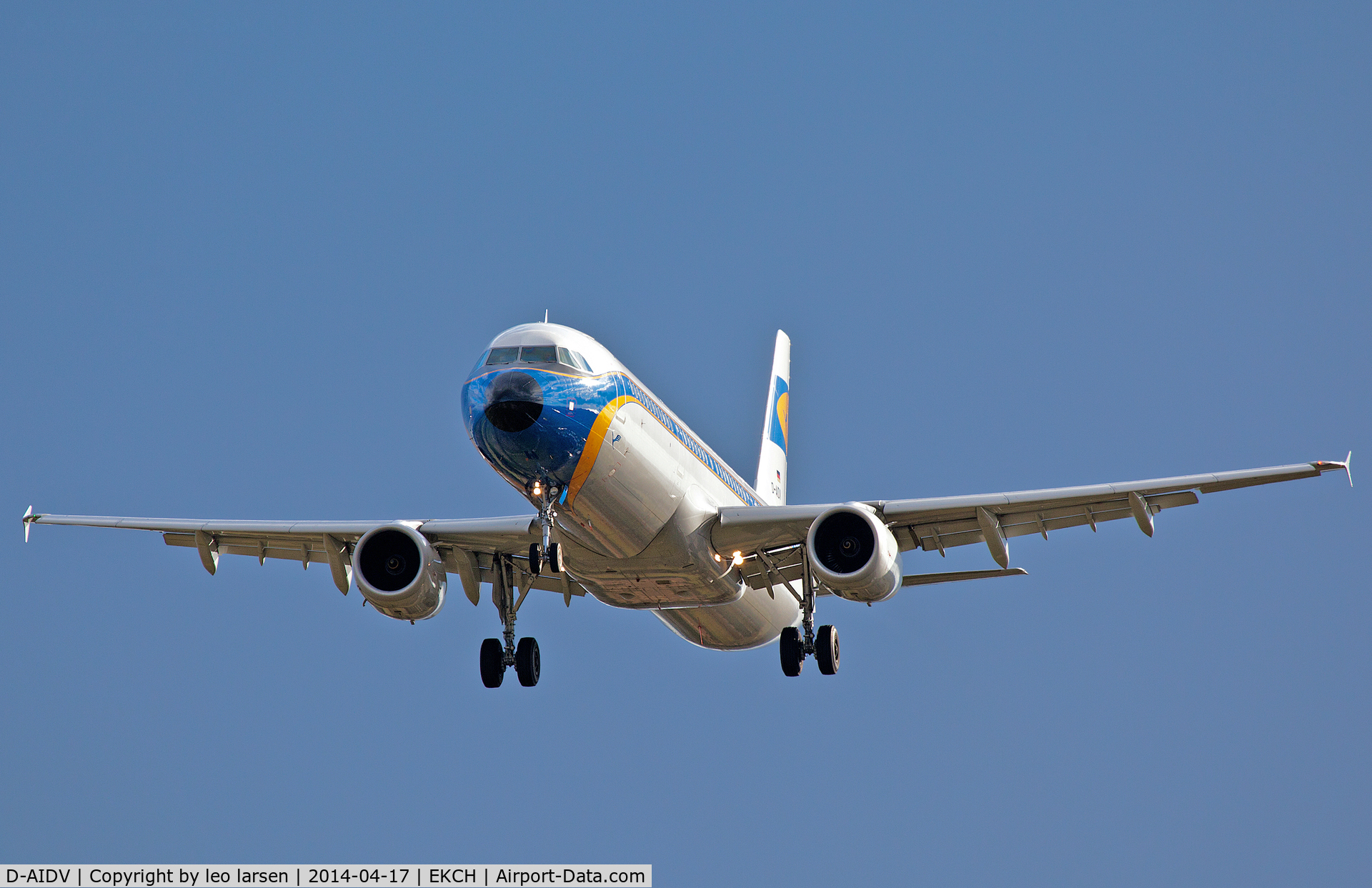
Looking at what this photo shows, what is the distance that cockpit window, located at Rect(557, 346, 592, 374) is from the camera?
2464cm

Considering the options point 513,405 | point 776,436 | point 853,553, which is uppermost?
point 776,436

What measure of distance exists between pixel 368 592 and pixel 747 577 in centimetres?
751

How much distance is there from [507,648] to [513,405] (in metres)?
8.51

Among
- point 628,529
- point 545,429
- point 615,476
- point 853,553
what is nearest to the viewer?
point 545,429

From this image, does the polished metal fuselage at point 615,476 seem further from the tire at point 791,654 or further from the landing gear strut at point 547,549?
the tire at point 791,654

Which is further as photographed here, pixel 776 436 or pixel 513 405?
pixel 776 436

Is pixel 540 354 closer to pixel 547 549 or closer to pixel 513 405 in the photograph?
pixel 513 405

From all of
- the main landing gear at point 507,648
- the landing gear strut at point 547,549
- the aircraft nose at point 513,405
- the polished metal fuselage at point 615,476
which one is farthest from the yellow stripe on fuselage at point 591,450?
the main landing gear at point 507,648

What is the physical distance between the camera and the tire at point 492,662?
3072 cm

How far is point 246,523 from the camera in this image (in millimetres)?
31250

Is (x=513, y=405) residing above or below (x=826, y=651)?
above

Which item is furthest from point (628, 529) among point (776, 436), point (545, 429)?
point (776, 436)

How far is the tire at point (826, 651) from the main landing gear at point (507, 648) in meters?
5.65

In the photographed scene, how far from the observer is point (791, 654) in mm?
30750
